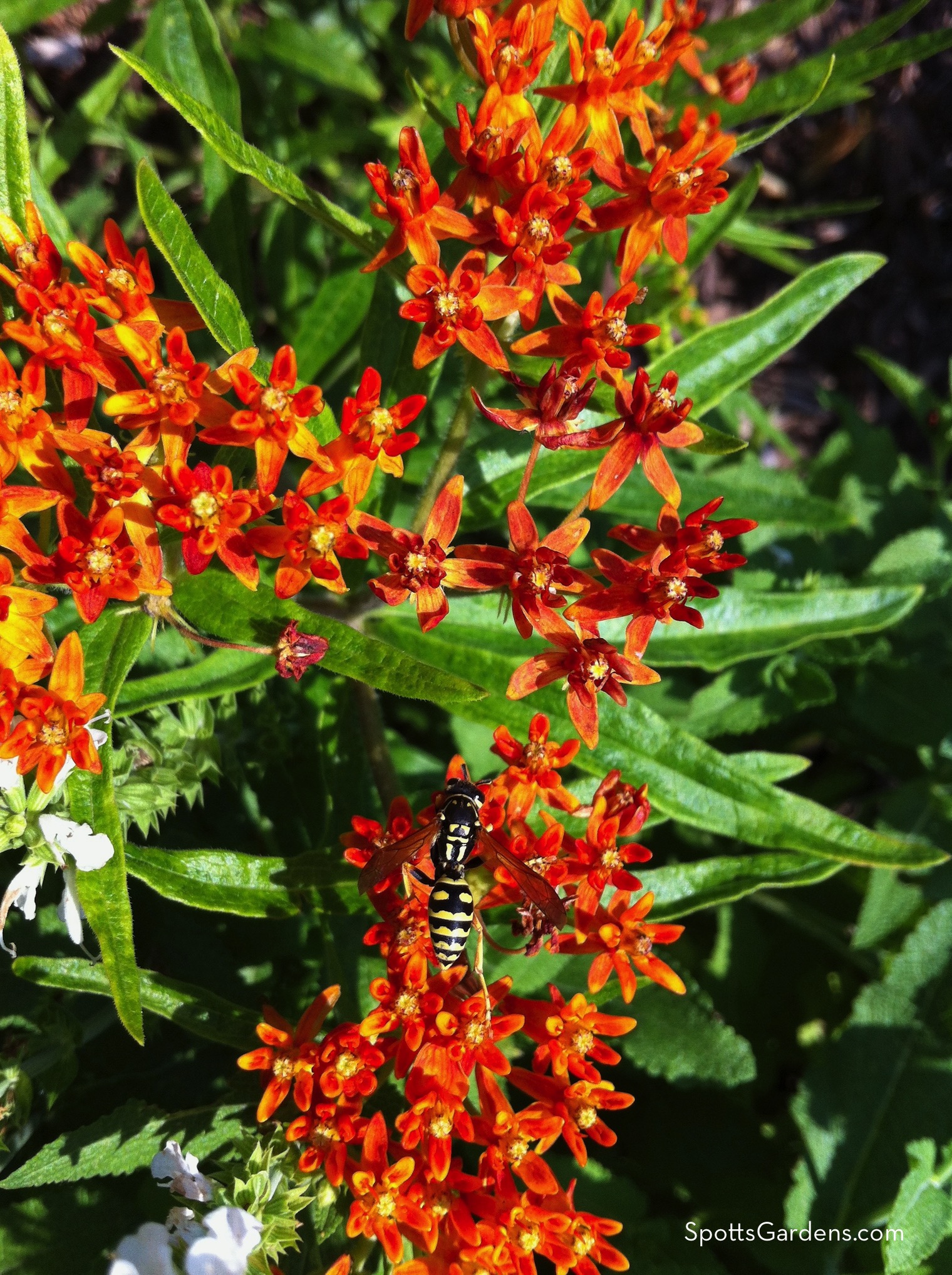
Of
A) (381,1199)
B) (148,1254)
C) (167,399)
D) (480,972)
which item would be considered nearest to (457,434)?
(167,399)

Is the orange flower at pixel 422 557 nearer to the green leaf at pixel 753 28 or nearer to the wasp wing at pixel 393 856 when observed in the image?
the wasp wing at pixel 393 856

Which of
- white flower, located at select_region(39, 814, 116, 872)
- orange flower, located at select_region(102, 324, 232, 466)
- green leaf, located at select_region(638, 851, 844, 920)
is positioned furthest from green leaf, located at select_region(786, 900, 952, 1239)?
orange flower, located at select_region(102, 324, 232, 466)

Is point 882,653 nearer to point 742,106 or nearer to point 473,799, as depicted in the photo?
point 742,106

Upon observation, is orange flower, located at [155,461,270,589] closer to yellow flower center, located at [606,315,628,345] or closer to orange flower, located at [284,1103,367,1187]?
yellow flower center, located at [606,315,628,345]

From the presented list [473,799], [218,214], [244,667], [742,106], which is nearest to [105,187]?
[218,214]

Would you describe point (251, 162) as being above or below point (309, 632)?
above

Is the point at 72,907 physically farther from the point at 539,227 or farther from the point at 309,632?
the point at 539,227

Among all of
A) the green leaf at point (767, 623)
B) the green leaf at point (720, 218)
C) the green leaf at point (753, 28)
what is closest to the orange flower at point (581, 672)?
the green leaf at point (767, 623)
